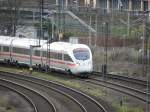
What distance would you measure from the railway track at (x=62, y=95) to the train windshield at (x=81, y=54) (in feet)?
11.7

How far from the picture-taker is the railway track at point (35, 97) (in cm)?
3258

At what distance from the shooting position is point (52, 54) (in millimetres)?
49562

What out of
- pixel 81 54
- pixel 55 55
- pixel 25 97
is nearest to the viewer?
pixel 25 97

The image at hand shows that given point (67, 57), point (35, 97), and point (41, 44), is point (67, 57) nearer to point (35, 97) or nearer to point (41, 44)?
point (41, 44)

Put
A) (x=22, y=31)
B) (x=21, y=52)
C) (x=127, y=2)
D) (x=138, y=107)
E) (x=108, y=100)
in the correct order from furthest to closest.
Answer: (x=127, y=2), (x=22, y=31), (x=21, y=52), (x=108, y=100), (x=138, y=107)

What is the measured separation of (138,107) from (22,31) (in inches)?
2117

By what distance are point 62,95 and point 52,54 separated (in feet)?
40.8

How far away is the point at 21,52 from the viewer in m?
55.1

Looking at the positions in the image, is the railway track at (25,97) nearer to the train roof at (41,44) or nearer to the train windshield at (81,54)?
the train windshield at (81,54)

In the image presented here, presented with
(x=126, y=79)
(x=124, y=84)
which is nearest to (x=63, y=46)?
(x=126, y=79)

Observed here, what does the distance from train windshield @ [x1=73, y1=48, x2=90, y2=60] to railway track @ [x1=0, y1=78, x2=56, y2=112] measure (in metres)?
5.89

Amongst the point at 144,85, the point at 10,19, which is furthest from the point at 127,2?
the point at 144,85

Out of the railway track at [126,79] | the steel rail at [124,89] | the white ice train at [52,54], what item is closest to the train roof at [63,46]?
the white ice train at [52,54]

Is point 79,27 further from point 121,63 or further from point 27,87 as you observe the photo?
point 27,87
